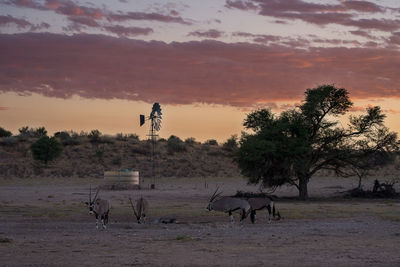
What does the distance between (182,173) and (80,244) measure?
66102mm

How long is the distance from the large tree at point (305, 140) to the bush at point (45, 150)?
48696 millimetres

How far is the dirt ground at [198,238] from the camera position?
1650 cm

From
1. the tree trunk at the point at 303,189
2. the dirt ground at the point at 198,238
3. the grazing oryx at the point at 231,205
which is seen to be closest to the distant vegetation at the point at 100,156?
the tree trunk at the point at 303,189

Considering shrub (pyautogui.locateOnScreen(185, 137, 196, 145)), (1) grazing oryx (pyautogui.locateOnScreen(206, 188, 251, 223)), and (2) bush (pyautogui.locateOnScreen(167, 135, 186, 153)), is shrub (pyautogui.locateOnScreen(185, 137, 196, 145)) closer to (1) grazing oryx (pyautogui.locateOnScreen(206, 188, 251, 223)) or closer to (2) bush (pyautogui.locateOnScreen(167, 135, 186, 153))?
(2) bush (pyautogui.locateOnScreen(167, 135, 186, 153))

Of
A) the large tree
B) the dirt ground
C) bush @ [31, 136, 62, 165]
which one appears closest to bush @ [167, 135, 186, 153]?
bush @ [31, 136, 62, 165]

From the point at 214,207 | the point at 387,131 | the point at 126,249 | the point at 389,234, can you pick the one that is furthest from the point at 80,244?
the point at 387,131

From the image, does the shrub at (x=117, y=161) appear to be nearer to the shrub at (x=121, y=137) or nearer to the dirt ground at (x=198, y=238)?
the shrub at (x=121, y=137)

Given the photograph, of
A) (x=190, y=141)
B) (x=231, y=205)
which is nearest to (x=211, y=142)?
(x=190, y=141)

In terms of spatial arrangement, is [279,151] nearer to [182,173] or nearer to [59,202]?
[59,202]

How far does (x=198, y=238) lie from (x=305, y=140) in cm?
2296

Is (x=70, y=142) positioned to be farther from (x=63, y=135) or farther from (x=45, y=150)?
(x=45, y=150)

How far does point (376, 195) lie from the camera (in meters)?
44.8

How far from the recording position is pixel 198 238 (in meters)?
21.0

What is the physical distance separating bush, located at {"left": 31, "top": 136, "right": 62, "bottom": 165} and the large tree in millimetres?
48696
